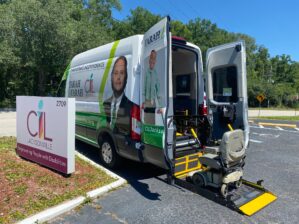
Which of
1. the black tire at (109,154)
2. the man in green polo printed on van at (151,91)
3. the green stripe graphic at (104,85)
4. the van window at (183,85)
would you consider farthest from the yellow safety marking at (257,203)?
the green stripe graphic at (104,85)

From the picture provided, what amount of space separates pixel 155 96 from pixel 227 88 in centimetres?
208

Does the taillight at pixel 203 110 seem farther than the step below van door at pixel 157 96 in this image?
Yes

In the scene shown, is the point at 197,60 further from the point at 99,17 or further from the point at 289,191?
the point at 99,17

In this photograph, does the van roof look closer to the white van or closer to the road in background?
the white van

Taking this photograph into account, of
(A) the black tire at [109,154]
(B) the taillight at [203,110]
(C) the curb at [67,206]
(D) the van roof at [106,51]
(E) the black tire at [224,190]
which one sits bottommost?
(C) the curb at [67,206]

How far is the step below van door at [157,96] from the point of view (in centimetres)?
400

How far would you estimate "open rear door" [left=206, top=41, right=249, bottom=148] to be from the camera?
519 cm

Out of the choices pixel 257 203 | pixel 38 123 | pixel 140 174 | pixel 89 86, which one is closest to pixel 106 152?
pixel 140 174

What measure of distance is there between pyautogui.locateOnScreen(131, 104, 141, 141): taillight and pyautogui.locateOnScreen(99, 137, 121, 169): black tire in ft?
2.86

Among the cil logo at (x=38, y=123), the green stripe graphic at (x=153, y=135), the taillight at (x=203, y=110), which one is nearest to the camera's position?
the green stripe graphic at (x=153, y=135)

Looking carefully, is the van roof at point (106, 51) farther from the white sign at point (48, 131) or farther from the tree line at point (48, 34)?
the tree line at point (48, 34)

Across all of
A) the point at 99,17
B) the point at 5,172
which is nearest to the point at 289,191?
the point at 5,172

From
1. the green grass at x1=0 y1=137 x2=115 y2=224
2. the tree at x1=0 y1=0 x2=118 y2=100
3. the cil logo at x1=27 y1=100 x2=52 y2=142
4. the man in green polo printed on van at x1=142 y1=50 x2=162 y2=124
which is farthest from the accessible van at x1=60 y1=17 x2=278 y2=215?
the tree at x1=0 y1=0 x2=118 y2=100

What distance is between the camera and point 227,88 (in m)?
5.68
